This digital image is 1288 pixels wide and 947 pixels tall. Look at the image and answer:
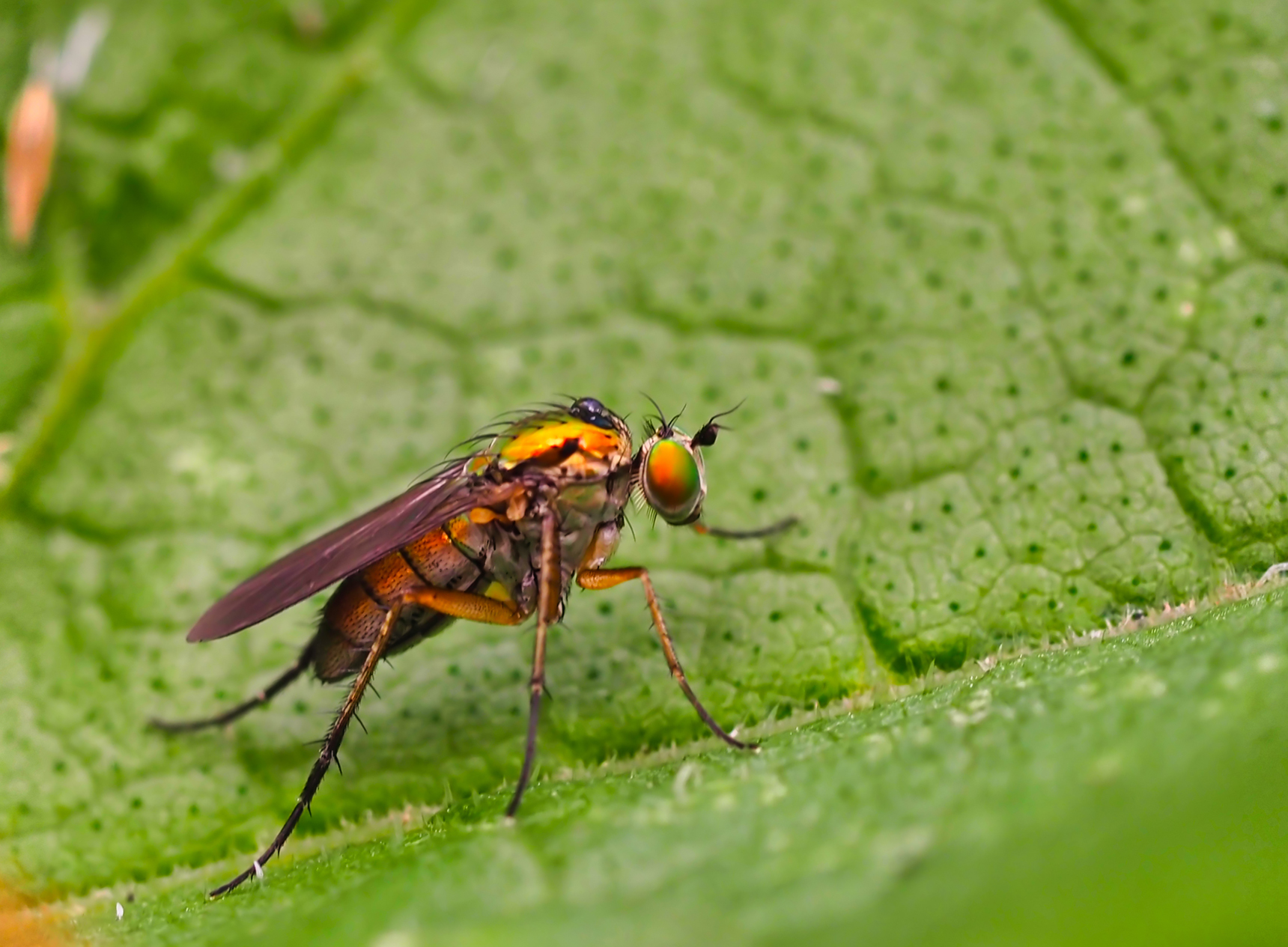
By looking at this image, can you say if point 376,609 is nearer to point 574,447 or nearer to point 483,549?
point 483,549

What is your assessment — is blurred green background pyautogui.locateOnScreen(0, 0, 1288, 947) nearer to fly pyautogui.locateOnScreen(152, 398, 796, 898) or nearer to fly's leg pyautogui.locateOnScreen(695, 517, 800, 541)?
fly's leg pyautogui.locateOnScreen(695, 517, 800, 541)

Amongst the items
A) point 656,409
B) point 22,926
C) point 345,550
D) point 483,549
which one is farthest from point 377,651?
point 656,409

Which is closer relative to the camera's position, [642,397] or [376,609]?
[376,609]

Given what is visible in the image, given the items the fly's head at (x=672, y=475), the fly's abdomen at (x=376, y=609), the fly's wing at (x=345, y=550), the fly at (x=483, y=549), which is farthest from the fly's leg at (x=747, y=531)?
the fly's abdomen at (x=376, y=609)

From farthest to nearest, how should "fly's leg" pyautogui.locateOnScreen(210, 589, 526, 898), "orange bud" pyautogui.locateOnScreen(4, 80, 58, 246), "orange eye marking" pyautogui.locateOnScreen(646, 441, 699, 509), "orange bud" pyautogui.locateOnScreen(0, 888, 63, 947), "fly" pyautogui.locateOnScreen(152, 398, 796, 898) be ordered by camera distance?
"orange bud" pyautogui.locateOnScreen(4, 80, 58, 246)
"orange eye marking" pyautogui.locateOnScreen(646, 441, 699, 509)
"fly" pyautogui.locateOnScreen(152, 398, 796, 898)
"fly's leg" pyautogui.locateOnScreen(210, 589, 526, 898)
"orange bud" pyautogui.locateOnScreen(0, 888, 63, 947)

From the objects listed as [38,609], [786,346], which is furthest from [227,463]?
[786,346]

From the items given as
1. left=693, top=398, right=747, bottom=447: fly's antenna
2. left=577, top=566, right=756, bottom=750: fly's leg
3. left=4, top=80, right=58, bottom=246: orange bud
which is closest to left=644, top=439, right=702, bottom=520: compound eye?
left=693, top=398, right=747, bottom=447: fly's antenna

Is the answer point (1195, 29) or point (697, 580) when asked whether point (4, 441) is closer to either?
point (697, 580)
